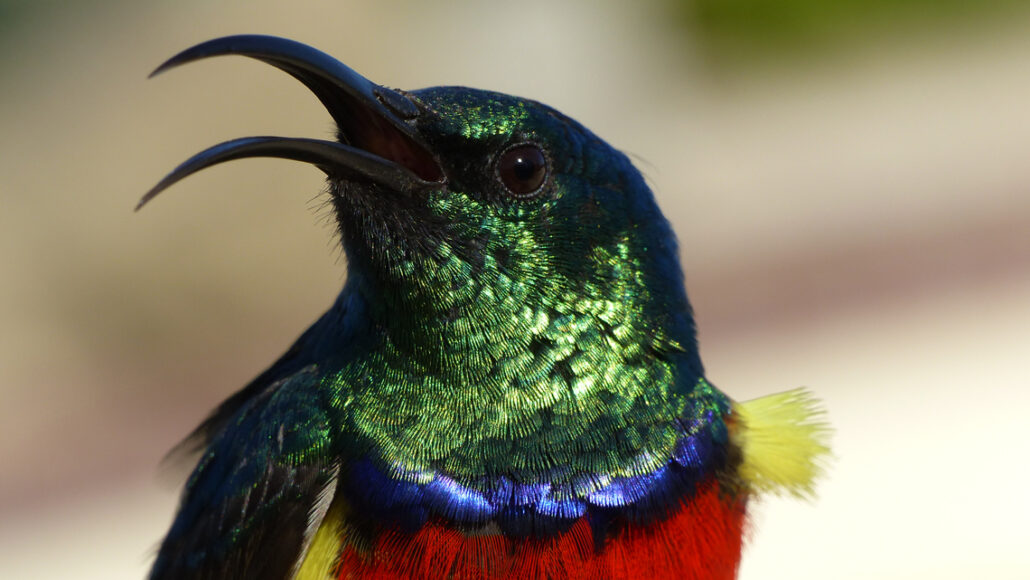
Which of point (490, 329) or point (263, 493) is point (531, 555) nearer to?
point (490, 329)

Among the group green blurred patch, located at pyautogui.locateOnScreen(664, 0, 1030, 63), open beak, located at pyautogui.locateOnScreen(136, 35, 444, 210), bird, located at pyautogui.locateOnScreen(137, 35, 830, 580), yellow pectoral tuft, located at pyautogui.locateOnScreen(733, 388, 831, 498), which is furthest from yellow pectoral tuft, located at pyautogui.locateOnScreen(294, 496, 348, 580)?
green blurred patch, located at pyautogui.locateOnScreen(664, 0, 1030, 63)

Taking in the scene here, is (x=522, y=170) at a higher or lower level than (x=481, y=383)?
higher

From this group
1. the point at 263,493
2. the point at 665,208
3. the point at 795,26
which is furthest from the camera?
the point at 795,26

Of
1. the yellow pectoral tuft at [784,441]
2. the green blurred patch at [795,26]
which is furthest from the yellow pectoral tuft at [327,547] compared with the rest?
the green blurred patch at [795,26]

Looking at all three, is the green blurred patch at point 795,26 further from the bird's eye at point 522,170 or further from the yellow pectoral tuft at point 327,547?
the yellow pectoral tuft at point 327,547

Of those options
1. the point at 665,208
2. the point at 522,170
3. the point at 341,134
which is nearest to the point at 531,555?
the point at 522,170

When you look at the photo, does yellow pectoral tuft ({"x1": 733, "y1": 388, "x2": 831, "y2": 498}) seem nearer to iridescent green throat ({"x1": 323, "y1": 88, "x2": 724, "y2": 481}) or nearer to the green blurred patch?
iridescent green throat ({"x1": 323, "y1": 88, "x2": 724, "y2": 481})
